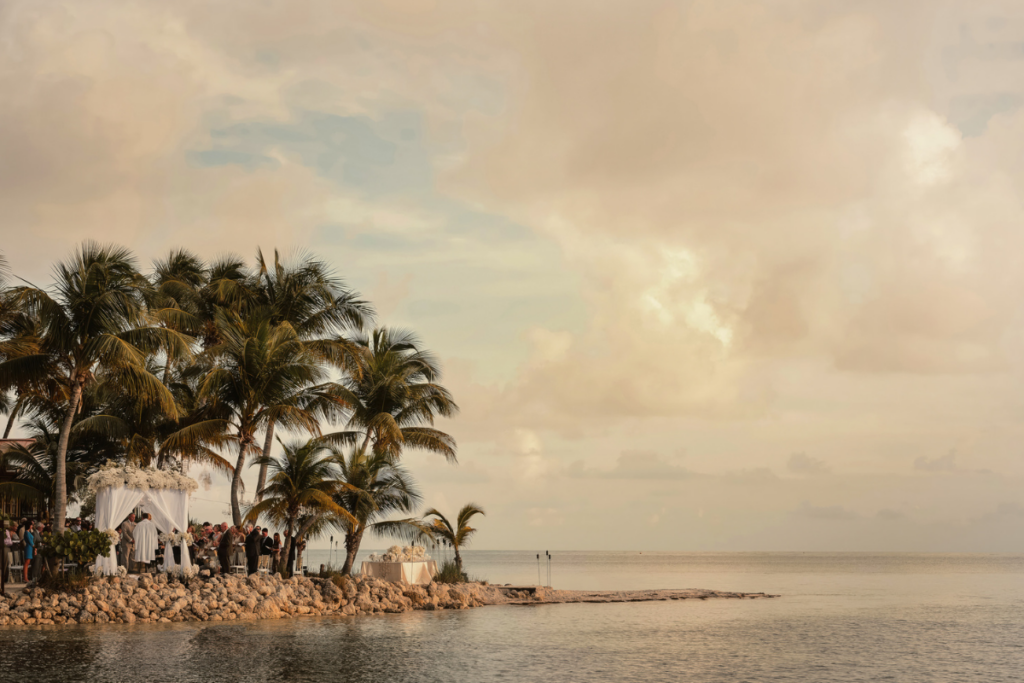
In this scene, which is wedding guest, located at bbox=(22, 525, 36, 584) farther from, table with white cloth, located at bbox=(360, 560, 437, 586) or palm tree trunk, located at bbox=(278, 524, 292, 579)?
table with white cloth, located at bbox=(360, 560, 437, 586)

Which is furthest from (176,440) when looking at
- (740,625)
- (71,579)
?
(740,625)

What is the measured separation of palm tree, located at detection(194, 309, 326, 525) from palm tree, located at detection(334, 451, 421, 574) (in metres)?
2.31

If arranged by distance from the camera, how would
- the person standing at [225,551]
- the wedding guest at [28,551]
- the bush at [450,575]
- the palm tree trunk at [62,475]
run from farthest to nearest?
1. the bush at [450,575]
2. the person standing at [225,551]
3. the wedding guest at [28,551]
4. the palm tree trunk at [62,475]

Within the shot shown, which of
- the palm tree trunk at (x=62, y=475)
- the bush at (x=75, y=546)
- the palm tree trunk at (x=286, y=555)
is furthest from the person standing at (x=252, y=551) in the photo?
the palm tree trunk at (x=62, y=475)

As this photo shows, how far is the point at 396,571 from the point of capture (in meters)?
31.9

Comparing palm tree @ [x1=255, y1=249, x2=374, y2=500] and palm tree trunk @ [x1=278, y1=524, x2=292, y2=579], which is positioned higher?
palm tree @ [x1=255, y1=249, x2=374, y2=500]

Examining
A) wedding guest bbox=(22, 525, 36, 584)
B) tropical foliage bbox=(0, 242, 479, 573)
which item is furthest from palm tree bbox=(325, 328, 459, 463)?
wedding guest bbox=(22, 525, 36, 584)

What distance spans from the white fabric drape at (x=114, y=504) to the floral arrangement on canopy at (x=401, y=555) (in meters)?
9.73

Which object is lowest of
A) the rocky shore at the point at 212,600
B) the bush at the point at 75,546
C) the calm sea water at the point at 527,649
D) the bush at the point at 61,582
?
the calm sea water at the point at 527,649

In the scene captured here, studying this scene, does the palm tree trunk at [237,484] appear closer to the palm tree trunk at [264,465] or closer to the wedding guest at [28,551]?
the palm tree trunk at [264,465]

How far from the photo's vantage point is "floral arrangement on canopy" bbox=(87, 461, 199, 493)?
24.9 meters

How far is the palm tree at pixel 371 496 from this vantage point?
31.5m

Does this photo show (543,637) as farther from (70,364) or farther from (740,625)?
(70,364)

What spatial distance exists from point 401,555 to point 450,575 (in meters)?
3.63
